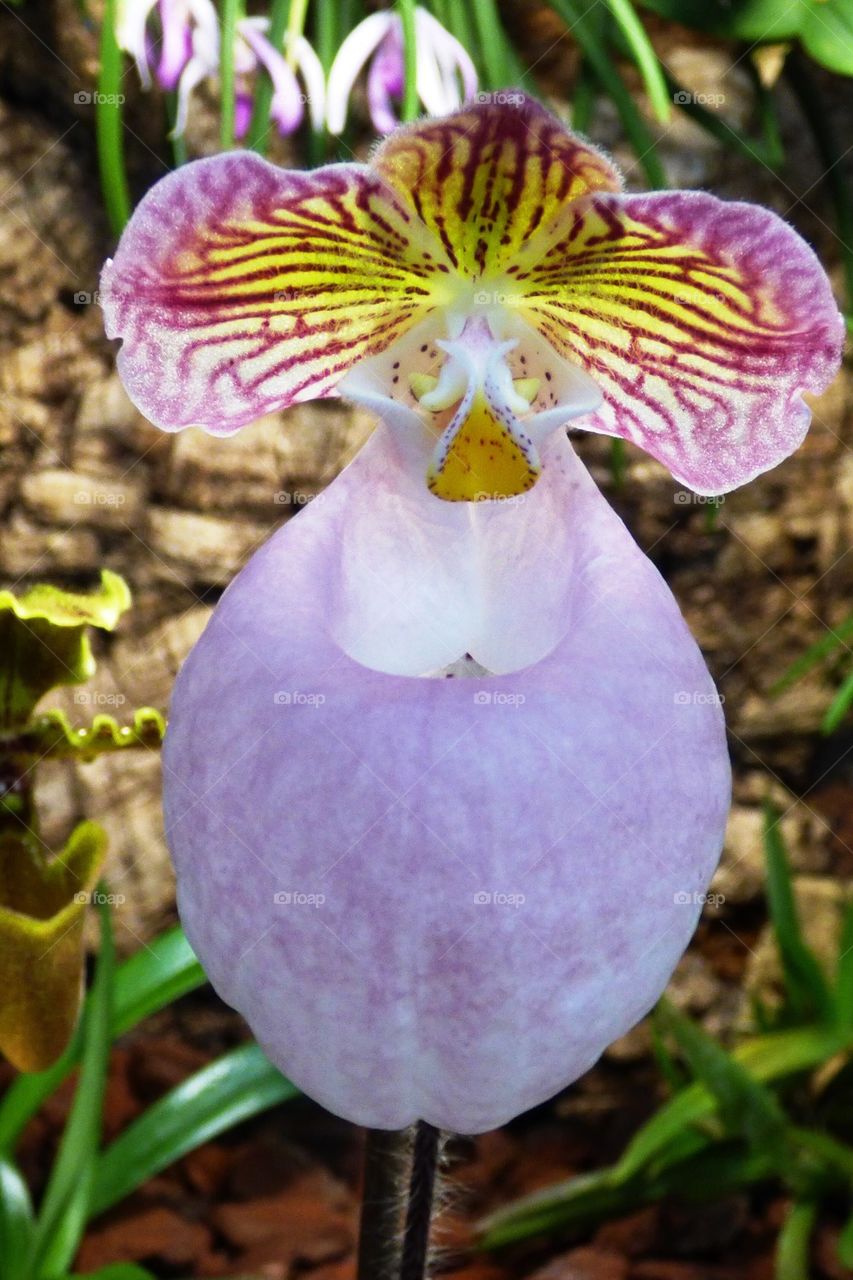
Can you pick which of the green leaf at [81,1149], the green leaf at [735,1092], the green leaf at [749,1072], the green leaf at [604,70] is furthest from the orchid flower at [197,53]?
the green leaf at [749,1072]

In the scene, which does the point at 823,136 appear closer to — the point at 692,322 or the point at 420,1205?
the point at 692,322

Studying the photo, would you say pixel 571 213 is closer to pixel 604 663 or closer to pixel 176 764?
pixel 604 663

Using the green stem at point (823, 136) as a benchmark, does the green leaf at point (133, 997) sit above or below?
below

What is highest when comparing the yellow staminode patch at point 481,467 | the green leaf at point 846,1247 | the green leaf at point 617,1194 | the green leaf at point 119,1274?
the yellow staminode patch at point 481,467

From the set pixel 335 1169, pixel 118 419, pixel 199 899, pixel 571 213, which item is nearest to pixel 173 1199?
pixel 335 1169

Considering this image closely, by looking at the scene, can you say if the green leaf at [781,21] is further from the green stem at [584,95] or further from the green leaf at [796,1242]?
the green leaf at [796,1242]

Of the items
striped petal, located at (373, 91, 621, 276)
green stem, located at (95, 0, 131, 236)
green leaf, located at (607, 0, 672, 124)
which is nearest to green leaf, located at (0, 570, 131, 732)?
striped petal, located at (373, 91, 621, 276)

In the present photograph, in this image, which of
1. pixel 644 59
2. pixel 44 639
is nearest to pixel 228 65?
pixel 644 59
